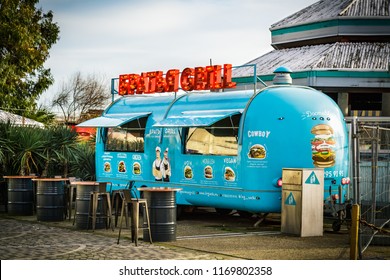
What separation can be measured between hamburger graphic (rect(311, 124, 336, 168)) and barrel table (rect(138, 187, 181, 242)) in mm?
3632

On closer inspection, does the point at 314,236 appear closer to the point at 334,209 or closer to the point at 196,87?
the point at 334,209

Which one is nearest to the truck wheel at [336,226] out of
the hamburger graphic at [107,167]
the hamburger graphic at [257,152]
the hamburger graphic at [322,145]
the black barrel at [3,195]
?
the hamburger graphic at [322,145]

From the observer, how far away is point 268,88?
1667 centimetres

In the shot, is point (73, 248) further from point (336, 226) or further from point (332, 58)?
point (332, 58)

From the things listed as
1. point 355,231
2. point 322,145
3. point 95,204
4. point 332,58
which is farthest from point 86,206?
point 332,58

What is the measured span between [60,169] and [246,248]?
10.7 m

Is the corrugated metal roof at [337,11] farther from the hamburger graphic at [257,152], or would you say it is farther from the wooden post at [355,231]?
the wooden post at [355,231]

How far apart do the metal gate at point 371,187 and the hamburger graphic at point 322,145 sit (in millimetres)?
672

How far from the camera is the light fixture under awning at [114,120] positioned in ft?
64.3

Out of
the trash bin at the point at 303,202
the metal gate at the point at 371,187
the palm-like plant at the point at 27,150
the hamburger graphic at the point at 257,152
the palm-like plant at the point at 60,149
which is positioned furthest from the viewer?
the palm-like plant at the point at 60,149

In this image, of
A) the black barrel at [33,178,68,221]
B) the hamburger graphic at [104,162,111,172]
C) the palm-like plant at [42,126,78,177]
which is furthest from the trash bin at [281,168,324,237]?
the palm-like plant at [42,126,78,177]

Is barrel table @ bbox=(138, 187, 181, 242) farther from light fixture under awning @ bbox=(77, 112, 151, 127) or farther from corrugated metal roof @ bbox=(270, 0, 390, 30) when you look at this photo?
corrugated metal roof @ bbox=(270, 0, 390, 30)

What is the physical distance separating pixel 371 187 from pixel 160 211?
Result: 15.0ft

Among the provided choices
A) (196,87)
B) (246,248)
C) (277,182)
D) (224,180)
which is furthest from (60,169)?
(246,248)
